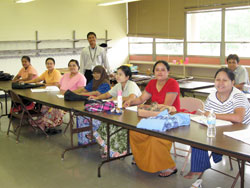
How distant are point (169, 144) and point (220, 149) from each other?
1197 millimetres

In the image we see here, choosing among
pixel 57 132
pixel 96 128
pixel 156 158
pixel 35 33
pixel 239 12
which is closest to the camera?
pixel 156 158

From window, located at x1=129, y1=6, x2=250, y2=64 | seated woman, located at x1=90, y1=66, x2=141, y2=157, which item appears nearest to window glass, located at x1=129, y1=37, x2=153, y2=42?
window, located at x1=129, y1=6, x2=250, y2=64

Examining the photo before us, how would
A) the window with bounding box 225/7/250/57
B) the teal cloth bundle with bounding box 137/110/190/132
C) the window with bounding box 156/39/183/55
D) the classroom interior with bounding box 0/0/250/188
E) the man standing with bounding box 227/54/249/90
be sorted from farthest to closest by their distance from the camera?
the window with bounding box 156/39/183/55
the window with bounding box 225/7/250/57
the man standing with bounding box 227/54/249/90
the classroom interior with bounding box 0/0/250/188
the teal cloth bundle with bounding box 137/110/190/132

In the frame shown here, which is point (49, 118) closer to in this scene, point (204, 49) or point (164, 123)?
point (164, 123)

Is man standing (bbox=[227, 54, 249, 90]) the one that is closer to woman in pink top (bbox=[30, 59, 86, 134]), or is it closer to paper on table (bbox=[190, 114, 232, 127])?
woman in pink top (bbox=[30, 59, 86, 134])

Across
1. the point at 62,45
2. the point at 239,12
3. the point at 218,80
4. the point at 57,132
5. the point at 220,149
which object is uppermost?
the point at 239,12

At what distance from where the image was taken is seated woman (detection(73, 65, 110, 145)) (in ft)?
13.6

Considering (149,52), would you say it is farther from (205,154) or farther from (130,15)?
(205,154)

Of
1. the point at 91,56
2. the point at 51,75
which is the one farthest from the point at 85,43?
the point at 51,75

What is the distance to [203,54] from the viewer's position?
29.5 ft

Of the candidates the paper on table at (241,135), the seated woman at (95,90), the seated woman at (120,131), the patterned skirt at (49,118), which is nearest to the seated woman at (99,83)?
the seated woman at (95,90)

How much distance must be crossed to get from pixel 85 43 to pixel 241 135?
27.1 ft

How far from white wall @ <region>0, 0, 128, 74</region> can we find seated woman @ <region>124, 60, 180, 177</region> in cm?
603

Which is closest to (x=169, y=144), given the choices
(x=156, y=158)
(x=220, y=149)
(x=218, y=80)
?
(x=156, y=158)
